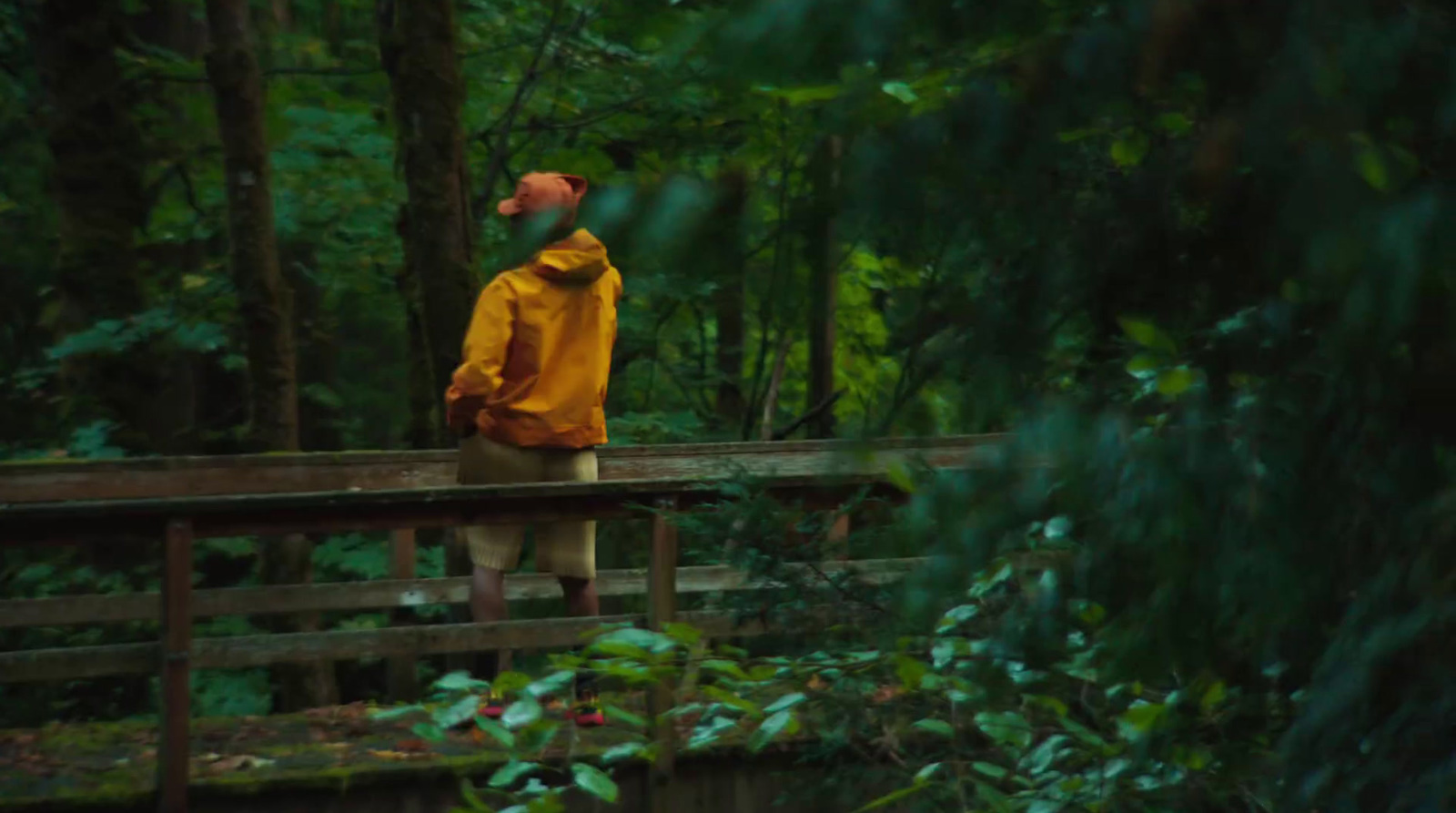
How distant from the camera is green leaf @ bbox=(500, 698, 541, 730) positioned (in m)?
3.33

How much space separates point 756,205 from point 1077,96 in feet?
1.26

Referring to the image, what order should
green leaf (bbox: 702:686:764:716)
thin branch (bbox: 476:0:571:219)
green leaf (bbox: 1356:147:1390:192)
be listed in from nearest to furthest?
1. green leaf (bbox: 1356:147:1390:192)
2. green leaf (bbox: 702:686:764:716)
3. thin branch (bbox: 476:0:571:219)

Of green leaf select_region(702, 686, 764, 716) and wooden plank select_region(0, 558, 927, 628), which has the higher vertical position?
green leaf select_region(702, 686, 764, 716)

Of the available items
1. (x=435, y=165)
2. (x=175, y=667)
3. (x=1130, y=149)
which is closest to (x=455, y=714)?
(x=175, y=667)

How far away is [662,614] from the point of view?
17.5 feet

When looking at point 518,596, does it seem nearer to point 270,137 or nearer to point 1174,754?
point 1174,754

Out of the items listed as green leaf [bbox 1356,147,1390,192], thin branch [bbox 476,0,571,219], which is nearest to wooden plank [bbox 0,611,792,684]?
green leaf [bbox 1356,147,1390,192]

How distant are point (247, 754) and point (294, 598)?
0.57 meters

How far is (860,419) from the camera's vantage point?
2.25m

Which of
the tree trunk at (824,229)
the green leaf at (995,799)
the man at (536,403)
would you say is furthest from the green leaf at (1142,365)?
the man at (536,403)

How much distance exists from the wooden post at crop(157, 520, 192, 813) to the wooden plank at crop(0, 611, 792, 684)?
0.35 feet

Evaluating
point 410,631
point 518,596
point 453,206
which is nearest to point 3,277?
point 453,206

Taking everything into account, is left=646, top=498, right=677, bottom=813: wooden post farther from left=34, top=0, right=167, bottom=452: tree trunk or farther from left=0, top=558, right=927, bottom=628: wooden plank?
left=34, top=0, right=167, bottom=452: tree trunk

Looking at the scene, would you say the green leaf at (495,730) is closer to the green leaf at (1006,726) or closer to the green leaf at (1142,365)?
the green leaf at (1006,726)
